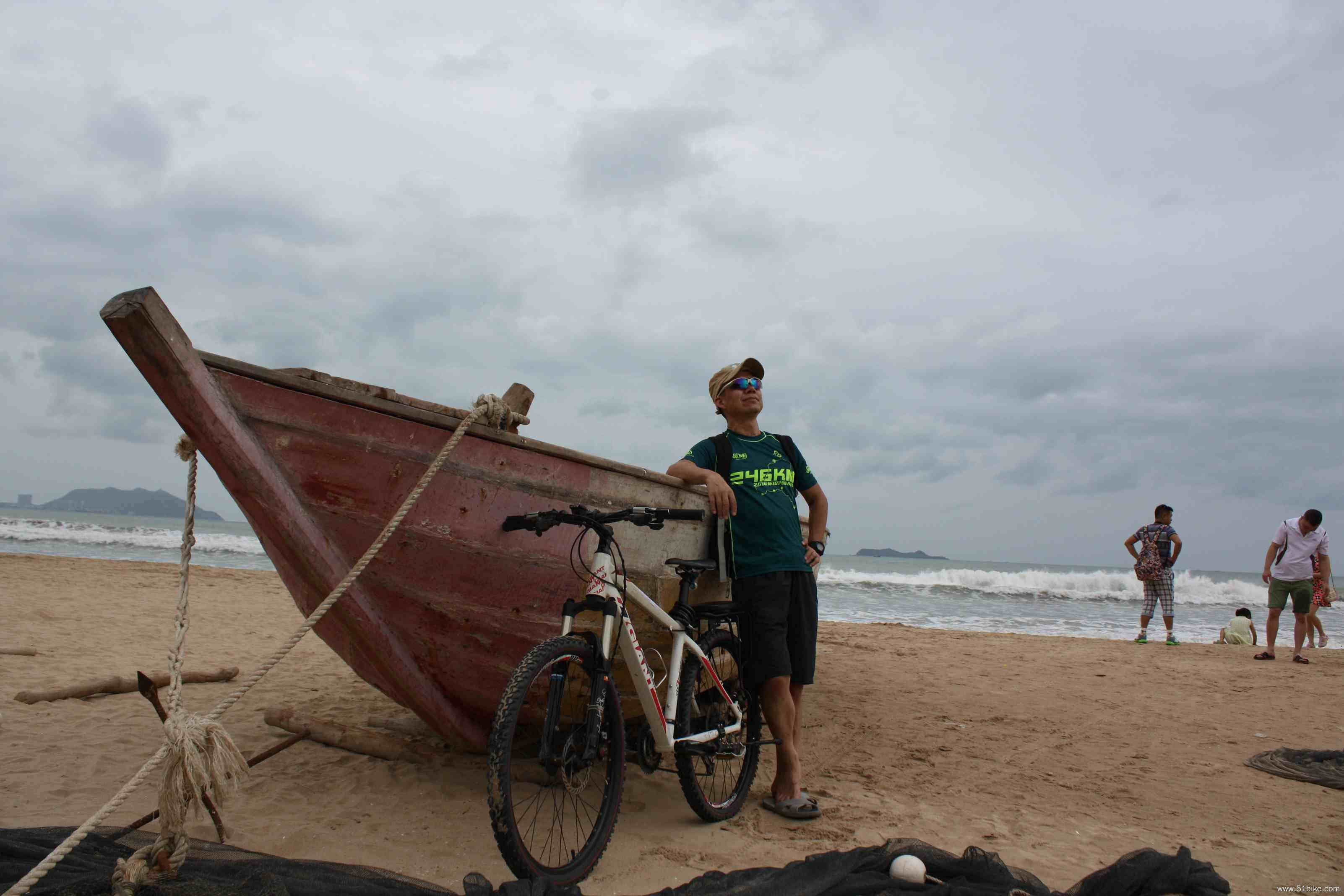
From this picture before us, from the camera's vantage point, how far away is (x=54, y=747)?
383 cm

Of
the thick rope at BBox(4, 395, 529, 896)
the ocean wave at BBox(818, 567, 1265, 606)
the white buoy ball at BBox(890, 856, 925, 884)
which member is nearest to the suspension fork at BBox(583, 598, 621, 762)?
the thick rope at BBox(4, 395, 529, 896)

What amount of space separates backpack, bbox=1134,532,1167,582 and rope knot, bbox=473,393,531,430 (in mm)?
9174

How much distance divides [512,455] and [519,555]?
0.38m

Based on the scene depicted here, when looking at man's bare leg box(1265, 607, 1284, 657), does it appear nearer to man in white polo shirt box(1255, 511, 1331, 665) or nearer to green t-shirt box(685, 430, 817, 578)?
man in white polo shirt box(1255, 511, 1331, 665)

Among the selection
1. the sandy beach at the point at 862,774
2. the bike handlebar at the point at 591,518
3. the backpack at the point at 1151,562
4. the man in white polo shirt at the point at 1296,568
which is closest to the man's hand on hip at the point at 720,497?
the bike handlebar at the point at 591,518

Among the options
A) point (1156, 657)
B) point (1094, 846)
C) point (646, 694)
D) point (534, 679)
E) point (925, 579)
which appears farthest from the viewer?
point (925, 579)

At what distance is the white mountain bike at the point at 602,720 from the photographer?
2408 mm

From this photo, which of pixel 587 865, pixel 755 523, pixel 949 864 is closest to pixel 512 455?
pixel 755 523

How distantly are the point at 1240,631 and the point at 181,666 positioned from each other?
41.5ft

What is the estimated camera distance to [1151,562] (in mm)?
9648

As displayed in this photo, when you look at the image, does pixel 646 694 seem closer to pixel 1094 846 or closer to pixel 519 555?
pixel 519 555

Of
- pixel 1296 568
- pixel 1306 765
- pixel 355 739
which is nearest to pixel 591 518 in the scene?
pixel 355 739

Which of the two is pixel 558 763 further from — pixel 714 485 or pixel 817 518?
pixel 817 518

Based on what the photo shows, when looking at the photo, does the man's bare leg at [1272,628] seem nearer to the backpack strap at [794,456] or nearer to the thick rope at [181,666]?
the backpack strap at [794,456]
